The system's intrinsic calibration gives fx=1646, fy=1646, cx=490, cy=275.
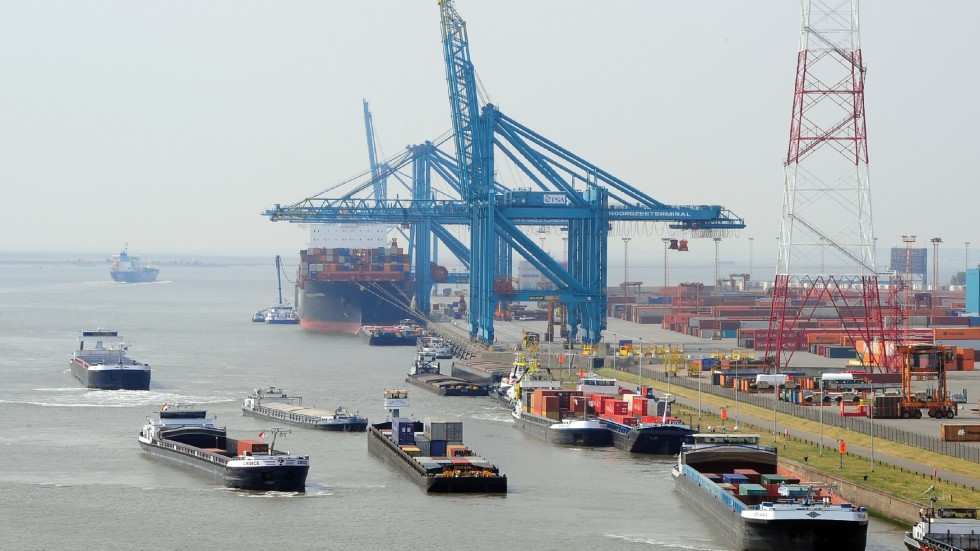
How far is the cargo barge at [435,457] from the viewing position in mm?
56312

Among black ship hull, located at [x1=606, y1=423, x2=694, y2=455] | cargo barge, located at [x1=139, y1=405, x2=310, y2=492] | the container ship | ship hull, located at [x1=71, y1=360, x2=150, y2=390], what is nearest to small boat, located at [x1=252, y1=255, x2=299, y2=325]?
the container ship

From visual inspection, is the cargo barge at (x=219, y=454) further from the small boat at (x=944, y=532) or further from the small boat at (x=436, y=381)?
the small boat at (x=436, y=381)

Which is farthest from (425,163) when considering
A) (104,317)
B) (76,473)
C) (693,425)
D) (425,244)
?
(76,473)

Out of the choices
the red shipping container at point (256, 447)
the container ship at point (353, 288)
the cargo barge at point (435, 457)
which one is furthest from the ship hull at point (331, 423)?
the container ship at point (353, 288)

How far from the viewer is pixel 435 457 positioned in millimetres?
61562

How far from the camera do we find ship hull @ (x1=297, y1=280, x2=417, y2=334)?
16050cm

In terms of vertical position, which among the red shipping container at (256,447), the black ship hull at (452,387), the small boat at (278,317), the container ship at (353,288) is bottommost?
the red shipping container at (256,447)

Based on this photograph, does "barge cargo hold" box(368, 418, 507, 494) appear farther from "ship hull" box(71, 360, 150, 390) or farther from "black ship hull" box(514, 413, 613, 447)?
"ship hull" box(71, 360, 150, 390)

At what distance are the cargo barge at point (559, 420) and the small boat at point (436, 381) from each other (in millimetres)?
12109

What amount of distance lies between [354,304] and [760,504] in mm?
116726

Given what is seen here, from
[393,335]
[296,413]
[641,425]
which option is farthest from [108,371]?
[393,335]

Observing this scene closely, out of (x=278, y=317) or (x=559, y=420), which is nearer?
(x=559, y=420)

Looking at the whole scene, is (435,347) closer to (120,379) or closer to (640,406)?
(120,379)

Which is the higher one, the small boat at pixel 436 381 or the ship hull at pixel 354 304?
the ship hull at pixel 354 304
